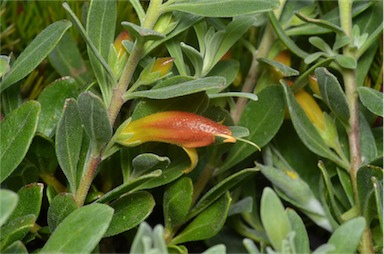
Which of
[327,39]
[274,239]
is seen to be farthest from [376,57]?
[274,239]

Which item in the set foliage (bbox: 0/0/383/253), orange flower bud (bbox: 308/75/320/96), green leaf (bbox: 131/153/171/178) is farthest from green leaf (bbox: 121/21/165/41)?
orange flower bud (bbox: 308/75/320/96)

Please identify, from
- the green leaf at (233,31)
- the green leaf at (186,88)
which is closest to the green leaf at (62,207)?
the green leaf at (186,88)

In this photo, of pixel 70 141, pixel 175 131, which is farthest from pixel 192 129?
pixel 70 141

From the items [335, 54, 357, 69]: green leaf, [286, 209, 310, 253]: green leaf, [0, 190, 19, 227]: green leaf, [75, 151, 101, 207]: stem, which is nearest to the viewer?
[0, 190, 19, 227]: green leaf

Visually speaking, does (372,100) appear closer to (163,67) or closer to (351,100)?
(351,100)

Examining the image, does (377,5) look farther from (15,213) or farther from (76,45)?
(15,213)

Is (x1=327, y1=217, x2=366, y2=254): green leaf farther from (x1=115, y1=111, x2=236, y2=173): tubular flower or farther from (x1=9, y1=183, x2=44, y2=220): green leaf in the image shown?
(x1=9, y1=183, x2=44, y2=220): green leaf

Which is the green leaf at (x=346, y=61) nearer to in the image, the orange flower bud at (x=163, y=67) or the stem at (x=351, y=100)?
the stem at (x=351, y=100)

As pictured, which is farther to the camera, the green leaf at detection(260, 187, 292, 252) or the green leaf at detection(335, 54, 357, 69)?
the green leaf at detection(335, 54, 357, 69)
